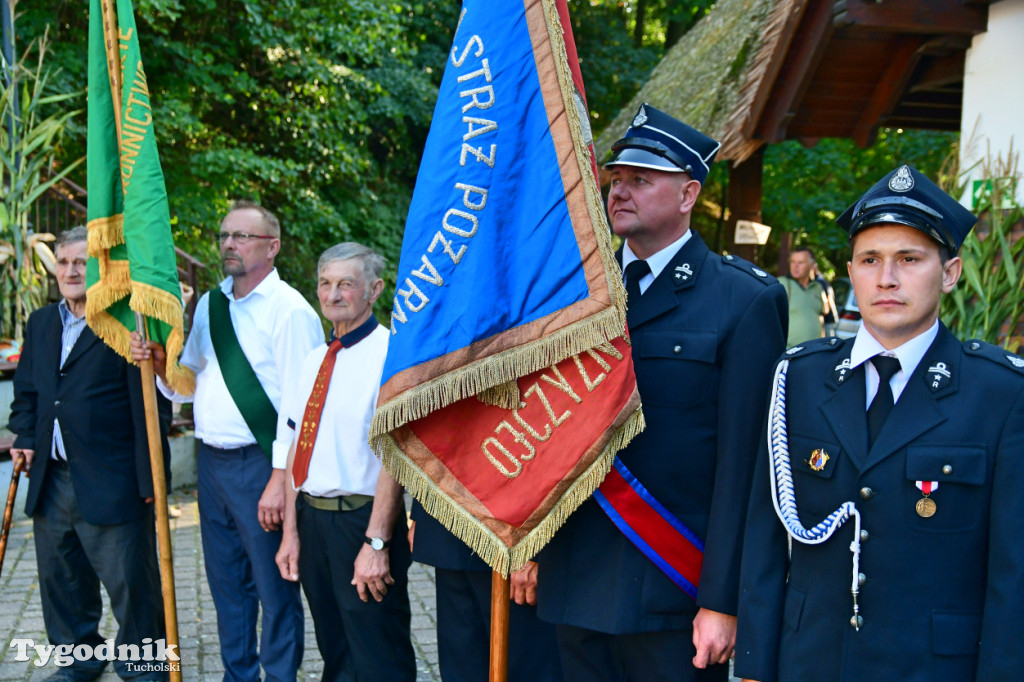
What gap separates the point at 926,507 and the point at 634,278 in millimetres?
1065

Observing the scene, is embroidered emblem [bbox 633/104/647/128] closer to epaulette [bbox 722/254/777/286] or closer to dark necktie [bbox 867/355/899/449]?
epaulette [bbox 722/254/777/286]

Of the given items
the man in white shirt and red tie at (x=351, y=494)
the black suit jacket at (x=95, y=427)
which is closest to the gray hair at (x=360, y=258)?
the man in white shirt and red tie at (x=351, y=494)

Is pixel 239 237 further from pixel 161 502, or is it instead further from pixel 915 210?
pixel 915 210

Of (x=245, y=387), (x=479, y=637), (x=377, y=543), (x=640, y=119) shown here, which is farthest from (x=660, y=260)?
(x=245, y=387)

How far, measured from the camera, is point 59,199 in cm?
925

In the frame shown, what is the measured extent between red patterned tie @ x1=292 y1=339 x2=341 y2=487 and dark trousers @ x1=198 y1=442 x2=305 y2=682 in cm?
47

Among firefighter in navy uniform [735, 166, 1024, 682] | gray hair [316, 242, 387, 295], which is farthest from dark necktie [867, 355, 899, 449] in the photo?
gray hair [316, 242, 387, 295]

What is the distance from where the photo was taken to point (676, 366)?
2.59 metres

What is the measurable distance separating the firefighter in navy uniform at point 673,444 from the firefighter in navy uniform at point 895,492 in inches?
7.1

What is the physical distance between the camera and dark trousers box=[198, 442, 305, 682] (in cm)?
396

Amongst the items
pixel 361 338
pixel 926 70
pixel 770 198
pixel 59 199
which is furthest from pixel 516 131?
pixel 770 198

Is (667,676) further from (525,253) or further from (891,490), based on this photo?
(525,253)

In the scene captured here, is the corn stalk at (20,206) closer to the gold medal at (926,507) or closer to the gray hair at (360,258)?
the gray hair at (360,258)

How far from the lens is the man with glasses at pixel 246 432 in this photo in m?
3.98
